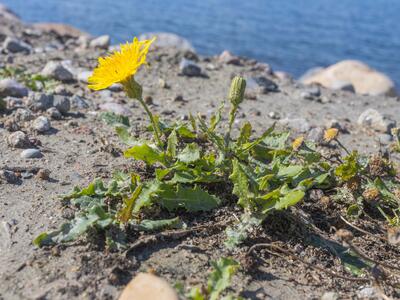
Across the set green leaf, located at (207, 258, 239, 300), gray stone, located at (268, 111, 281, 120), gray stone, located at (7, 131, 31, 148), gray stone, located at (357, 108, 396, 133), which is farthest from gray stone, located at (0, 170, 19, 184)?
gray stone, located at (357, 108, 396, 133)

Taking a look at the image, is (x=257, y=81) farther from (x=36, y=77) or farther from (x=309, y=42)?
(x=309, y=42)

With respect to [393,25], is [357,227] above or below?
above

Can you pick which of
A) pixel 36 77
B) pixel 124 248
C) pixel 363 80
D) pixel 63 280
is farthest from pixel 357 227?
pixel 363 80

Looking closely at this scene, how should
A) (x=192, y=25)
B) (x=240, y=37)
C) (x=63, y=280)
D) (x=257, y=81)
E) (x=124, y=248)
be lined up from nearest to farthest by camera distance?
(x=63, y=280)
(x=124, y=248)
(x=257, y=81)
(x=240, y=37)
(x=192, y=25)

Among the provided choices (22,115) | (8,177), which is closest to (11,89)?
(22,115)

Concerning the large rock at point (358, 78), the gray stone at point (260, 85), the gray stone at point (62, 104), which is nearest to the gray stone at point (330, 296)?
the gray stone at point (62, 104)

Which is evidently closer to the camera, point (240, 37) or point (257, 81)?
point (257, 81)

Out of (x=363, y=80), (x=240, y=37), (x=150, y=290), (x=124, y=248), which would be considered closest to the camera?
(x=150, y=290)
